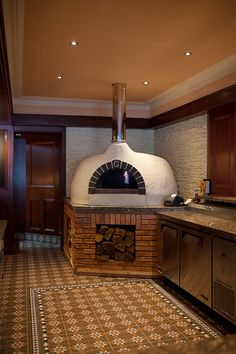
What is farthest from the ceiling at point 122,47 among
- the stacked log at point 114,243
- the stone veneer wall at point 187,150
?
the stacked log at point 114,243

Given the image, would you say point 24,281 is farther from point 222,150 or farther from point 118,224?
point 222,150

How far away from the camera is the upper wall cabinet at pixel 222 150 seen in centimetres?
430

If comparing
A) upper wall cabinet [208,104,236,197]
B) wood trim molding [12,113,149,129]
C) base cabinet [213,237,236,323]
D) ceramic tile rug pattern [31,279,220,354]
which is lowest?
ceramic tile rug pattern [31,279,220,354]

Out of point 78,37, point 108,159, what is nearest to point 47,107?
point 108,159

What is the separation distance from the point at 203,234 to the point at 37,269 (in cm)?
267

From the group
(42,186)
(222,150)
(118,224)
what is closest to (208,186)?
(222,150)

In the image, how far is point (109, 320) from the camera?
3457 millimetres

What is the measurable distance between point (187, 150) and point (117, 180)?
1.15 metres

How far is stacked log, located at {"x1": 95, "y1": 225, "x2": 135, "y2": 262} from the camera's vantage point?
5.03m

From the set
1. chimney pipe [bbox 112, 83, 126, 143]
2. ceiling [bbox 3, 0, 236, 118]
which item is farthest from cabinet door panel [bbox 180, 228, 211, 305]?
chimney pipe [bbox 112, 83, 126, 143]

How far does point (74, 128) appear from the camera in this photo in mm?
6566

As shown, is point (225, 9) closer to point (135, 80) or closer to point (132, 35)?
point (132, 35)

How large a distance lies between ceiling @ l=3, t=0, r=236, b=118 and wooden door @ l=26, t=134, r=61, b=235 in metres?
1.50

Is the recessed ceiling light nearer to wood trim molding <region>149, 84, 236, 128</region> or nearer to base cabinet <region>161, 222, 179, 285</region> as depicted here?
wood trim molding <region>149, 84, 236, 128</region>
